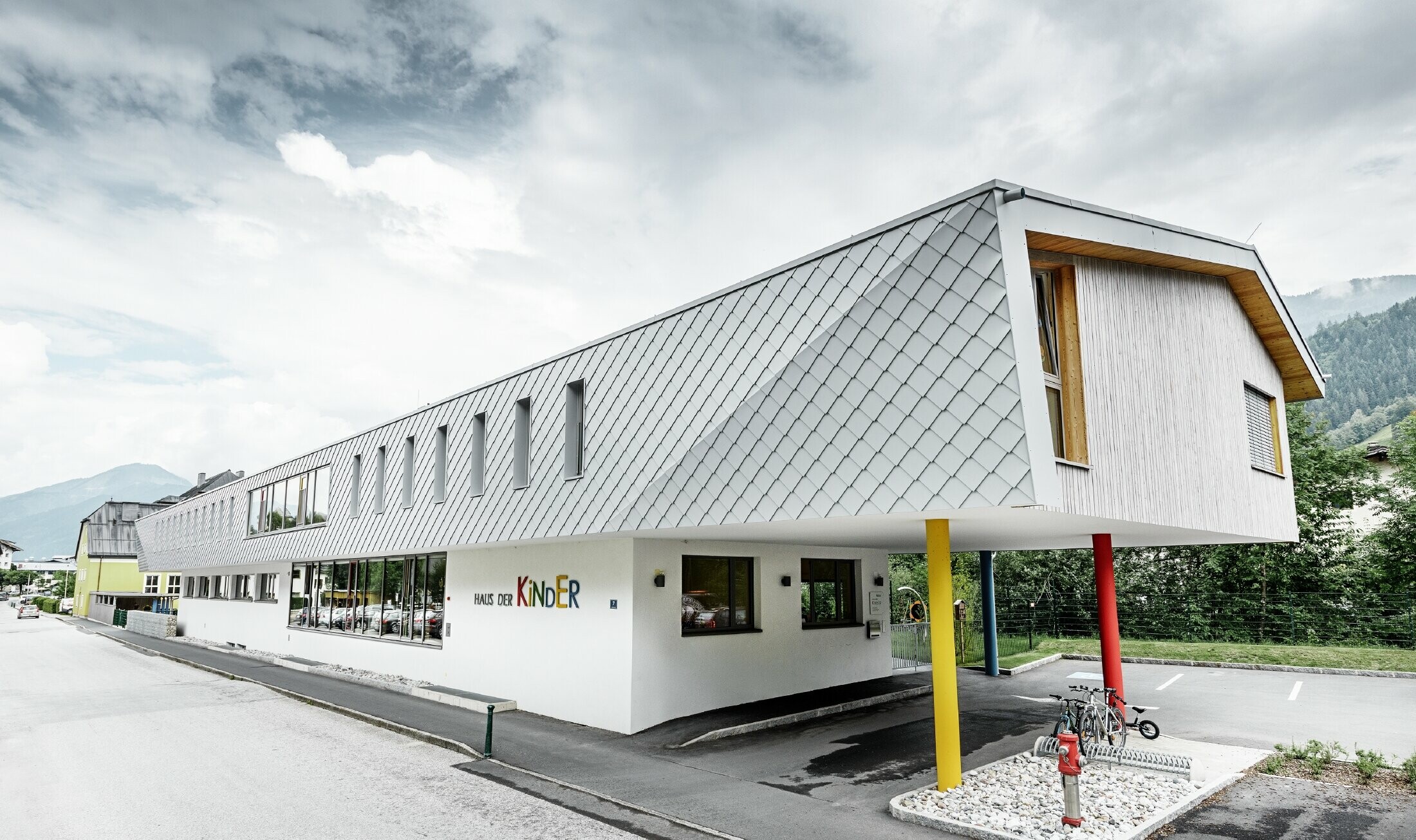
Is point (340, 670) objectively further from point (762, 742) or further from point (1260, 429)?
point (1260, 429)

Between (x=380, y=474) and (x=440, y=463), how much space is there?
3.40 metres

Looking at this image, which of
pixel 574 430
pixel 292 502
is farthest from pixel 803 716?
pixel 292 502

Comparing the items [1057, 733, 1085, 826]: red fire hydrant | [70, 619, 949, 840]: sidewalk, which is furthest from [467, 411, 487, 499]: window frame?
[1057, 733, 1085, 826]: red fire hydrant

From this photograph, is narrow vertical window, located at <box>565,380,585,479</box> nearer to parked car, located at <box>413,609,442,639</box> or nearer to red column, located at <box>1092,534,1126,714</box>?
parked car, located at <box>413,609,442,639</box>

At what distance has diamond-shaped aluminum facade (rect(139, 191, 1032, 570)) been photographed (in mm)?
7484

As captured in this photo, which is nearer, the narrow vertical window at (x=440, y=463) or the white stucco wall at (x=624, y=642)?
the white stucco wall at (x=624, y=642)

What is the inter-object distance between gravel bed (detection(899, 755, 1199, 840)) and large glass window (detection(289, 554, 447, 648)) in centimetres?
1279

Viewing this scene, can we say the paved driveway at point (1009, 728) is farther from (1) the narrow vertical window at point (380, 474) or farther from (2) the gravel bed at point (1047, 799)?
(1) the narrow vertical window at point (380, 474)

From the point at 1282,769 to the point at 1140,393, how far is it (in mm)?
4868

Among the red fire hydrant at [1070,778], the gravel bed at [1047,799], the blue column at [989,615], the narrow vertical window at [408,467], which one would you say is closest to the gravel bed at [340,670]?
the narrow vertical window at [408,467]

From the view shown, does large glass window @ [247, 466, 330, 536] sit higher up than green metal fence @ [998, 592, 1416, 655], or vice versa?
large glass window @ [247, 466, 330, 536]

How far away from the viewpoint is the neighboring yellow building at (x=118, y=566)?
57875 millimetres

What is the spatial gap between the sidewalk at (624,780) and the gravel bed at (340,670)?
6.33ft

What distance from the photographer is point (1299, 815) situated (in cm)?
780
